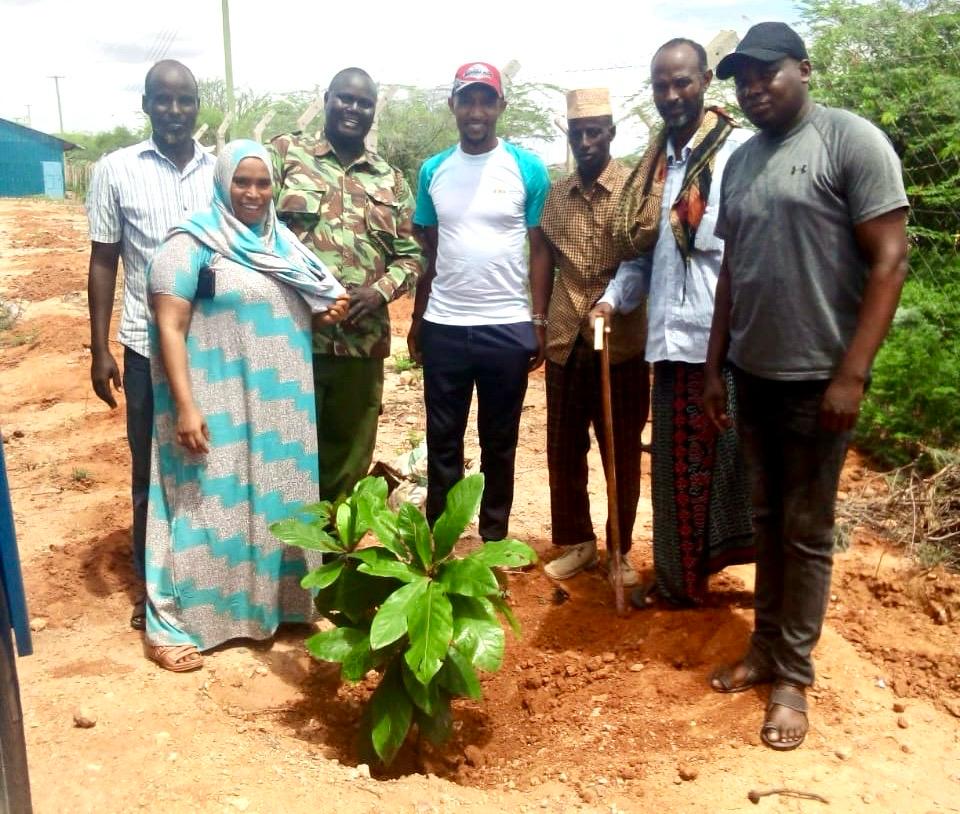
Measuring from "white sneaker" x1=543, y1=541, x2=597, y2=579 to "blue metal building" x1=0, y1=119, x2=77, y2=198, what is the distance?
3637 cm

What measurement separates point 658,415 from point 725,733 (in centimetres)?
109

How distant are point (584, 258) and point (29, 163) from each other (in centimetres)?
3798

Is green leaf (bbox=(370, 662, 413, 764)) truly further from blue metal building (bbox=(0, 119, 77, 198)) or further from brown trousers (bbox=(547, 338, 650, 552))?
blue metal building (bbox=(0, 119, 77, 198))

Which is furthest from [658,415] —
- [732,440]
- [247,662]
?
[247,662]

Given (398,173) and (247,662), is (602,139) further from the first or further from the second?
(247,662)

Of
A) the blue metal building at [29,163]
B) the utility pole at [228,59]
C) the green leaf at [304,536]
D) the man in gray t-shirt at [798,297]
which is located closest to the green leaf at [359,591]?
the green leaf at [304,536]

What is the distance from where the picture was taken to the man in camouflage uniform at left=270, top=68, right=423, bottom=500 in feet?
11.3

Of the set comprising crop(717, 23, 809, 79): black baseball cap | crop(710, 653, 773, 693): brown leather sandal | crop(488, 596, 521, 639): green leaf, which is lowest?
crop(710, 653, 773, 693): brown leather sandal

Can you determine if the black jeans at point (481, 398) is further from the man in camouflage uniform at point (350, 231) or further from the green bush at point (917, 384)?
the green bush at point (917, 384)

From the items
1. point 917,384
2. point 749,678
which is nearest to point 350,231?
point 749,678

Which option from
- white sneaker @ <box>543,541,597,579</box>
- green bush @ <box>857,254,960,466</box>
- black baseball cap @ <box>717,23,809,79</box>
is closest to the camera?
black baseball cap @ <box>717,23,809,79</box>

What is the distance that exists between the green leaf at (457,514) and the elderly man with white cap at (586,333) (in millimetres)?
758

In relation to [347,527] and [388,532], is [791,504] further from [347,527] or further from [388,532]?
[347,527]

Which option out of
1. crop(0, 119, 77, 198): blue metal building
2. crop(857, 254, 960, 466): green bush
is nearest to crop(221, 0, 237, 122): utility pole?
crop(857, 254, 960, 466): green bush
